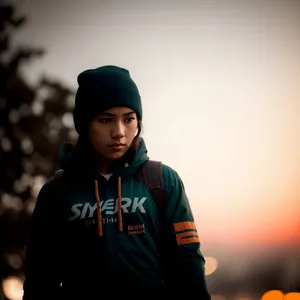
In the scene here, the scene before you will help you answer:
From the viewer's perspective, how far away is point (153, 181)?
1667 millimetres

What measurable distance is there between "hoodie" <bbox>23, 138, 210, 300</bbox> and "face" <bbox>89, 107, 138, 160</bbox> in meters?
0.07

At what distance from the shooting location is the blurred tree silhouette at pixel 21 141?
4.43 metres

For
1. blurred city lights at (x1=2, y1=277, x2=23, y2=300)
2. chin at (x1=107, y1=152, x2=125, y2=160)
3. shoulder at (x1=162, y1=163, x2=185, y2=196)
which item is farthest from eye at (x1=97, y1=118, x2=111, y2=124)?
blurred city lights at (x1=2, y1=277, x2=23, y2=300)

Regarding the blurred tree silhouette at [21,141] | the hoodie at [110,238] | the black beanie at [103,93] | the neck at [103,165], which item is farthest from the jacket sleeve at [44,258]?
the blurred tree silhouette at [21,141]

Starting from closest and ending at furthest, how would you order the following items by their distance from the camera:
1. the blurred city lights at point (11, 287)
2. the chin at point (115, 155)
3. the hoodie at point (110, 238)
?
the hoodie at point (110, 238), the chin at point (115, 155), the blurred city lights at point (11, 287)

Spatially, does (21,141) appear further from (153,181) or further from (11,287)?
(153,181)

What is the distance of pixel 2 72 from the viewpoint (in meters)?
4.50

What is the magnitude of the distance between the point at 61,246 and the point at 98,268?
0.61 feet

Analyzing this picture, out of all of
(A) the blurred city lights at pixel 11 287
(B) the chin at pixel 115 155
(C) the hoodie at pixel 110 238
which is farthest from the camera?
(A) the blurred city lights at pixel 11 287

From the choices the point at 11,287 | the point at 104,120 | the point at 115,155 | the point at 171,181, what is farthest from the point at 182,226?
the point at 11,287

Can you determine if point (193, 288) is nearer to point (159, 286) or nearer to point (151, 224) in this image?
point (159, 286)

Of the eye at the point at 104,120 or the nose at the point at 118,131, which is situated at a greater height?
the eye at the point at 104,120

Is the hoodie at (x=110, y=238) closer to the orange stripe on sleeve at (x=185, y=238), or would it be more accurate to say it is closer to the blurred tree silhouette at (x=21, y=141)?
the orange stripe on sleeve at (x=185, y=238)

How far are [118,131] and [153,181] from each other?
198 mm
